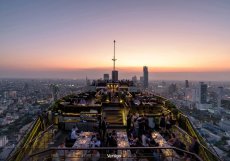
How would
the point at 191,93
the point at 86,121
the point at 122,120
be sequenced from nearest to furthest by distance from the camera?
the point at 86,121 → the point at 122,120 → the point at 191,93

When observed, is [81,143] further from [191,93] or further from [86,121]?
[191,93]

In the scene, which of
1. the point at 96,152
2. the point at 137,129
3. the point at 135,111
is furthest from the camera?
the point at 135,111

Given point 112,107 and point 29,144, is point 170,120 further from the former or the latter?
point 29,144

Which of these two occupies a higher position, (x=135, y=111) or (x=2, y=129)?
(x=135, y=111)

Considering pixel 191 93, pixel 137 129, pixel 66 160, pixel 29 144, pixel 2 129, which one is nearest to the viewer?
pixel 66 160

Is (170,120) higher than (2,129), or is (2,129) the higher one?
(170,120)

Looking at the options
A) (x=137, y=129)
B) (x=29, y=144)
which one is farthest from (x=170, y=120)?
(x=29, y=144)

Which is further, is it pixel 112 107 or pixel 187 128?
pixel 112 107

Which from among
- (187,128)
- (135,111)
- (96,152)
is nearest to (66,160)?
(96,152)

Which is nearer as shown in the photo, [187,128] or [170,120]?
[187,128]
